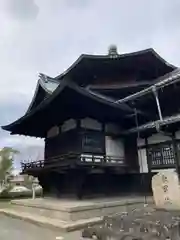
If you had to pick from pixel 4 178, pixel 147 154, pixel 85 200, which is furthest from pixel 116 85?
pixel 4 178

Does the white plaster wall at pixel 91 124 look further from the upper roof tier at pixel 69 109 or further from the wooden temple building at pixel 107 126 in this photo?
the upper roof tier at pixel 69 109

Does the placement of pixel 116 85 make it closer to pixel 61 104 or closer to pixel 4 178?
pixel 61 104

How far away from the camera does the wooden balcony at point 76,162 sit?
8.57 metres

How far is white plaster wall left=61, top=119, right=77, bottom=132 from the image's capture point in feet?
33.0

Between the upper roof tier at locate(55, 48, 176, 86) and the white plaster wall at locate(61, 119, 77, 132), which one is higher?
the upper roof tier at locate(55, 48, 176, 86)

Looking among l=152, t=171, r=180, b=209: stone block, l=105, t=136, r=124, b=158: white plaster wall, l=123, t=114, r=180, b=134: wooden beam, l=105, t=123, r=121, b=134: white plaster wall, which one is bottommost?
l=152, t=171, r=180, b=209: stone block

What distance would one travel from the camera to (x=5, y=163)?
2045 cm

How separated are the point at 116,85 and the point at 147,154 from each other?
149 inches

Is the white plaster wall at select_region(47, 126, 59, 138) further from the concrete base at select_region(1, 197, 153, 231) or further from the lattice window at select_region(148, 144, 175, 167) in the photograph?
the lattice window at select_region(148, 144, 175, 167)

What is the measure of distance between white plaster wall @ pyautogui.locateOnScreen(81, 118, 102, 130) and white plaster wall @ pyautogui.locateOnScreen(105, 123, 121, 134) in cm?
40

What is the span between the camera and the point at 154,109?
37.8 ft

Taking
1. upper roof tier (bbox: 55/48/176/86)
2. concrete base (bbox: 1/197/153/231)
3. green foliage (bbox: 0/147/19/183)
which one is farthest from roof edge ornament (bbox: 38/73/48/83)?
green foliage (bbox: 0/147/19/183)

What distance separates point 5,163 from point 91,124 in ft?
42.6

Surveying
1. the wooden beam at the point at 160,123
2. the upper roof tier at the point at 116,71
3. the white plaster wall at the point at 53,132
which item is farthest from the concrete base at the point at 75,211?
the upper roof tier at the point at 116,71
